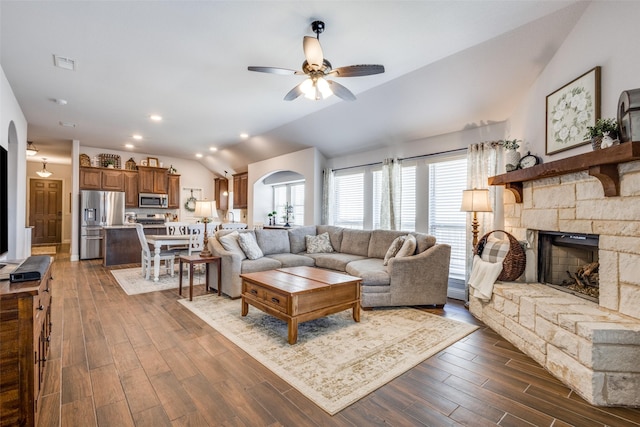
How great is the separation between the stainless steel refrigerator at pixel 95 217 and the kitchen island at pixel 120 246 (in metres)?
0.86

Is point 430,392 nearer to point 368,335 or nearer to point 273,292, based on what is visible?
point 368,335

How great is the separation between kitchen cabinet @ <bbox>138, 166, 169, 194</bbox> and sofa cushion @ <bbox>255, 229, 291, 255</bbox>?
5146 mm

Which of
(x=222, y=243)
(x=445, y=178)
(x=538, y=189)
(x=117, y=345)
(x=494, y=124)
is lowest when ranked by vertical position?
(x=117, y=345)

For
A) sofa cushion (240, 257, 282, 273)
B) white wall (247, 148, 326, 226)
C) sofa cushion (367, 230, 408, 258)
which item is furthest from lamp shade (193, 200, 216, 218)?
sofa cushion (367, 230, 408, 258)

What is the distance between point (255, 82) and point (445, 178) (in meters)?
3.22

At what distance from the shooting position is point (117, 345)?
281cm

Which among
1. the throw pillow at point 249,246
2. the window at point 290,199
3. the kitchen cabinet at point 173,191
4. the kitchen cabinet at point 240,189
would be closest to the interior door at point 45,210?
the kitchen cabinet at point 173,191

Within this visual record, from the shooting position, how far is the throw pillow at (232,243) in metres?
4.50

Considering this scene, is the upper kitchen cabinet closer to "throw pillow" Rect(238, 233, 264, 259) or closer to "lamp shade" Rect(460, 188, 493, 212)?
"throw pillow" Rect(238, 233, 264, 259)

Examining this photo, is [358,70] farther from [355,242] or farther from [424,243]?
[355,242]

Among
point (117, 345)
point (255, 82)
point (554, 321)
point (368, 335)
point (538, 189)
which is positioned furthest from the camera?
point (255, 82)

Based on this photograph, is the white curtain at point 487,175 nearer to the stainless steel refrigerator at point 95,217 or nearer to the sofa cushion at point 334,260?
the sofa cushion at point 334,260

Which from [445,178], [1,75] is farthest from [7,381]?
[445,178]

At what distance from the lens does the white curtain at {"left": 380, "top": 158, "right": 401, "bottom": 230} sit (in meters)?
5.39
